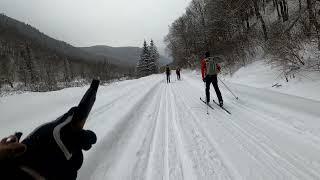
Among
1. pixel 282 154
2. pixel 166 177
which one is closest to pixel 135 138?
pixel 166 177

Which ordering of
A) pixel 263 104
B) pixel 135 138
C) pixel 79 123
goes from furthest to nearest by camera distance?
1. pixel 263 104
2. pixel 135 138
3. pixel 79 123

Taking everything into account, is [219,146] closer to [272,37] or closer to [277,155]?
[277,155]

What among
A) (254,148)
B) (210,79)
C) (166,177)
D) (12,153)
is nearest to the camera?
(12,153)

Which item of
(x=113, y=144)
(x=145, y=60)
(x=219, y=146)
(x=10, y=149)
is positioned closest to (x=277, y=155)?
(x=219, y=146)

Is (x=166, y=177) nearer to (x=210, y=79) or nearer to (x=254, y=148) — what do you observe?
(x=254, y=148)

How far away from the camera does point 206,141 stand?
5.93 metres

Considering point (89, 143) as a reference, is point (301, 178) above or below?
below

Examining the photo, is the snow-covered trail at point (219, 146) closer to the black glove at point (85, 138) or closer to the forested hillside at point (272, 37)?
the black glove at point (85, 138)

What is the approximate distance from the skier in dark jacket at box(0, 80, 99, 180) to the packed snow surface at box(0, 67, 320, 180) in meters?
1.80

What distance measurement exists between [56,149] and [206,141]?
3930mm

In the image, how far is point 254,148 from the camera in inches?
203

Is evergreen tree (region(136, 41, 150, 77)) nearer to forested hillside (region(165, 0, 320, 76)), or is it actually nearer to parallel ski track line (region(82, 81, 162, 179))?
forested hillside (region(165, 0, 320, 76))

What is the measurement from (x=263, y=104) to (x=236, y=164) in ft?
16.7

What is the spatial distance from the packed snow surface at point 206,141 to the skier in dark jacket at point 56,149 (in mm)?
1799
